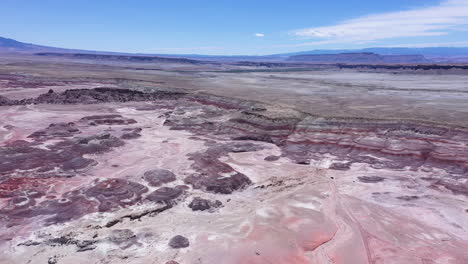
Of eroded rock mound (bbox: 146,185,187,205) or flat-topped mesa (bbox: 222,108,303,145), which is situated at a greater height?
flat-topped mesa (bbox: 222,108,303,145)

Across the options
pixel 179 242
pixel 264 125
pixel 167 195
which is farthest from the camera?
pixel 264 125

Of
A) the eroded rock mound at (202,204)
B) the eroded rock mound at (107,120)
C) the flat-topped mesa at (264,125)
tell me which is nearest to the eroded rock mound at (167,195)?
the eroded rock mound at (202,204)

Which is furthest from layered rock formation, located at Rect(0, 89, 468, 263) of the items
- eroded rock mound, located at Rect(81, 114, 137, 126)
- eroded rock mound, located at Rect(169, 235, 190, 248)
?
eroded rock mound, located at Rect(81, 114, 137, 126)

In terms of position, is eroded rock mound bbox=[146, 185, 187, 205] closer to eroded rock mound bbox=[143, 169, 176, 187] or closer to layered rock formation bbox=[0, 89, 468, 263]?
layered rock formation bbox=[0, 89, 468, 263]

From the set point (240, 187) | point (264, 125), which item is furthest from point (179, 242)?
point (264, 125)

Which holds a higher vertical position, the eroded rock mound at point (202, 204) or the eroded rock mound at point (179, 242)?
the eroded rock mound at point (202, 204)

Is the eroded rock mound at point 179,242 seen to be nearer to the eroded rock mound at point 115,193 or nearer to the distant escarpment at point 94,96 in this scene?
the eroded rock mound at point 115,193

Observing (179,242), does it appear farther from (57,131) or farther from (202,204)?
(57,131)

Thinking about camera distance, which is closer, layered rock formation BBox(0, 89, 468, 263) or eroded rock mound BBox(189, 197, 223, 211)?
layered rock formation BBox(0, 89, 468, 263)
